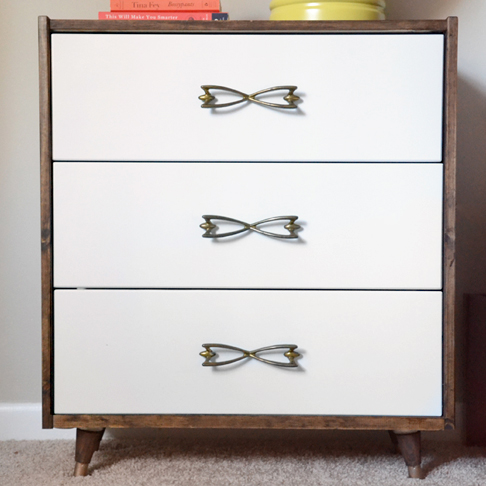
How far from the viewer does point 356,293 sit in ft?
3.14

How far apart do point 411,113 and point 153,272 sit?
506mm

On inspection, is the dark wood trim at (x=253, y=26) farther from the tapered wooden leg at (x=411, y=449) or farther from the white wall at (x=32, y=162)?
the tapered wooden leg at (x=411, y=449)

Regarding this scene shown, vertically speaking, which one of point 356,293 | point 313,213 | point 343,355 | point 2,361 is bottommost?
point 2,361

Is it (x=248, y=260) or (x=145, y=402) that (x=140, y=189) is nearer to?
(x=248, y=260)

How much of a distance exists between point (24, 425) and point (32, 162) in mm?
612

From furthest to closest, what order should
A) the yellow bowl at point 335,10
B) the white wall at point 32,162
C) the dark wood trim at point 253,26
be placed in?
the white wall at point 32,162 → the yellow bowl at point 335,10 → the dark wood trim at point 253,26

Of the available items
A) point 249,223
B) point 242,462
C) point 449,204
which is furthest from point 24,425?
point 449,204

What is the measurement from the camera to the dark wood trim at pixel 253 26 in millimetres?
928

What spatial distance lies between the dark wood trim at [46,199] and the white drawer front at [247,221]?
1 cm

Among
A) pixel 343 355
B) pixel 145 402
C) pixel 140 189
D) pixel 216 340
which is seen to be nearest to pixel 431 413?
pixel 343 355

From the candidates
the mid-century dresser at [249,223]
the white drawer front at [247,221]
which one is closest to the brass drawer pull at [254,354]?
the mid-century dresser at [249,223]

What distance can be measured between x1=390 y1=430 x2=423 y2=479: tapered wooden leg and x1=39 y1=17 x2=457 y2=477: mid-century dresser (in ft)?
0.21

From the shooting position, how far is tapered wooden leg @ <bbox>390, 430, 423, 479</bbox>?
1021 millimetres

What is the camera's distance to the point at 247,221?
957mm
